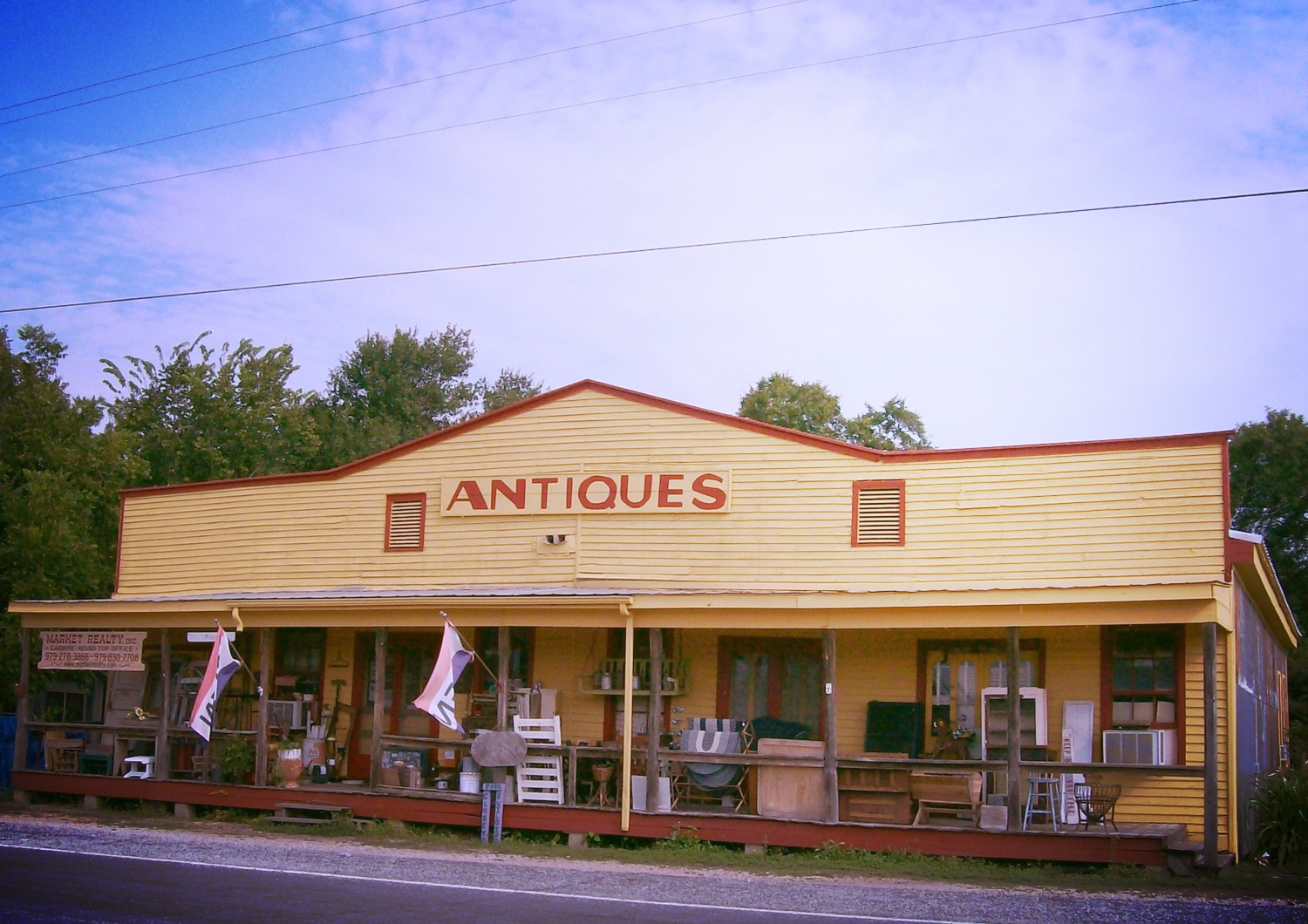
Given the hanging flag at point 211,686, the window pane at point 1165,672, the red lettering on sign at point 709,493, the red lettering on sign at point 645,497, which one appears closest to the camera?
the window pane at point 1165,672

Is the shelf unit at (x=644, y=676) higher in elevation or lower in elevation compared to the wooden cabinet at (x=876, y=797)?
higher

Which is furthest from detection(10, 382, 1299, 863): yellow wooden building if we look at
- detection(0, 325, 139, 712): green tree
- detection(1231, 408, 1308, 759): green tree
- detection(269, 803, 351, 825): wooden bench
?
detection(1231, 408, 1308, 759): green tree

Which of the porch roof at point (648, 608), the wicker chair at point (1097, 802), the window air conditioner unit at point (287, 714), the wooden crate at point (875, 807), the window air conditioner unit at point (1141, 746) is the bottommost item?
the wooden crate at point (875, 807)

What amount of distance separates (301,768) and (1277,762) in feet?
52.6

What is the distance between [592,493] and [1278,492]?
31.6m

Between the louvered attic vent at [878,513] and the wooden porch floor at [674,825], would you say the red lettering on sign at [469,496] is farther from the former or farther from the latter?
the louvered attic vent at [878,513]

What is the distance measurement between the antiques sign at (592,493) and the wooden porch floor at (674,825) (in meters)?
4.45

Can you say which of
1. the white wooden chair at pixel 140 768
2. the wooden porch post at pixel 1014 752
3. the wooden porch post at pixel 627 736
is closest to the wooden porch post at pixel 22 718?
the white wooden chair at pixel 140 768

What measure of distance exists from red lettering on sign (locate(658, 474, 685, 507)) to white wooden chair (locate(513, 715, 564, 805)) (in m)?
3.45

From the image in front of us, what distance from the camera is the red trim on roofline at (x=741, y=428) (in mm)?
16469

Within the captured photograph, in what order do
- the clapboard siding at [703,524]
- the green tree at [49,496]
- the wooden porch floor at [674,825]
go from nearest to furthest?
the wooden porch floor at [674,825]
the clapboard siding at [703,524]
the green tree at [49,496]

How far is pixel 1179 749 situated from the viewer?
15.7m

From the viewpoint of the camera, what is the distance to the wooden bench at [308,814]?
18344 mm

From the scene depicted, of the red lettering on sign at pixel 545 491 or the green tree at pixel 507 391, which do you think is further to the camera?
the green tree at pixel 507 391
